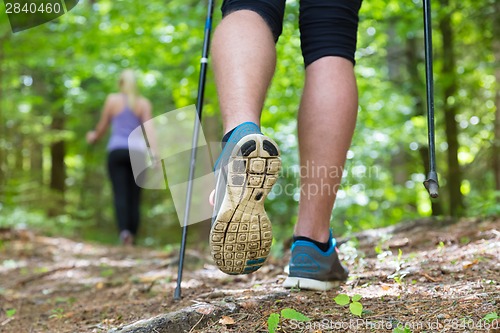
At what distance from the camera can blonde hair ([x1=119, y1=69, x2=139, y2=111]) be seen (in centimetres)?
609

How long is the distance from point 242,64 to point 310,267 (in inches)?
30.8

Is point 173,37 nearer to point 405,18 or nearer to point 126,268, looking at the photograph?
point 405,18

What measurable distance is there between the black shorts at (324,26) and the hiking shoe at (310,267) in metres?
0.72

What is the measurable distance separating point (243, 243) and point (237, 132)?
347mm

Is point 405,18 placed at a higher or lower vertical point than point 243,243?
higher

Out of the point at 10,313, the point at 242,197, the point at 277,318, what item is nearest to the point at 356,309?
the point at 277,318

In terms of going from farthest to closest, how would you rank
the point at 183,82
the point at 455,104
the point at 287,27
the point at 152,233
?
1. the point at 152,233
2. the point at 183,82
3. the point at 455,104
4. the point at 287,27

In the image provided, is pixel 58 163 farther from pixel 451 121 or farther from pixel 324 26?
pixel 324 26

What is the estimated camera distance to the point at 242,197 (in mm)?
1546

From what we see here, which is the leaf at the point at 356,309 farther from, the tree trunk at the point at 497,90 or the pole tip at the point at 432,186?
the tree trunk at the point at 497,90

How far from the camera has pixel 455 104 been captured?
18.1 feet

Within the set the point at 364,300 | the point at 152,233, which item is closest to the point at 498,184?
the point at 364,300

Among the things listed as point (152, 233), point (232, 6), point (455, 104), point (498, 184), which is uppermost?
point (455, 104)

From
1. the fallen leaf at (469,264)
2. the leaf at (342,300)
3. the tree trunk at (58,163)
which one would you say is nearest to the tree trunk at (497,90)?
the fallen leaf at (469,264)
